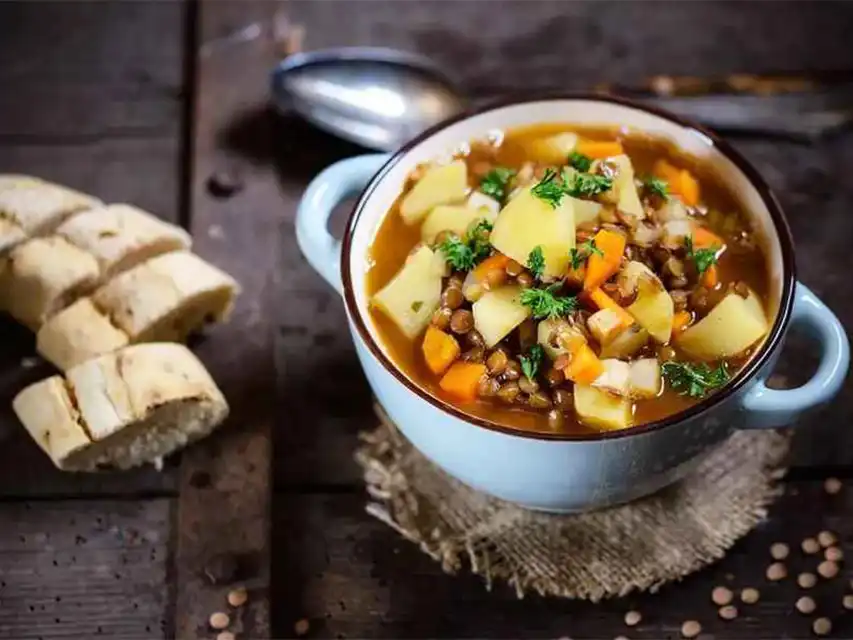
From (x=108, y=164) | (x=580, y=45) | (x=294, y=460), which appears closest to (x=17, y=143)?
(x=108, y=164)

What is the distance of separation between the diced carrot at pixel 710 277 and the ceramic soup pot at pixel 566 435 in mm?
68

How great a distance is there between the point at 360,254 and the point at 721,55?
35.0 inches

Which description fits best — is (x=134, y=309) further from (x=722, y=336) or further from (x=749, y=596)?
(x=749, y=596)

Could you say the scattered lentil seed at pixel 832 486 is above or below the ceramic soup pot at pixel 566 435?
below

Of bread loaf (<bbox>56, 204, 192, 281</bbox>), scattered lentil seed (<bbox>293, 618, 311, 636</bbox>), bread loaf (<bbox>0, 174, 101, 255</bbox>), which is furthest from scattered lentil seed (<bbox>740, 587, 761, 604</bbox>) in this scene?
bread loaf (<bbox>0, 174, 101, 255</bbox>)

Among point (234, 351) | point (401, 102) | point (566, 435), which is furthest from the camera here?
point (401, 102)

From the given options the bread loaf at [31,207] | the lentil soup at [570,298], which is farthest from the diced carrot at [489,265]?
the bread loaf at [31,207]

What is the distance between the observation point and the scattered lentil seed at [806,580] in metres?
1.51

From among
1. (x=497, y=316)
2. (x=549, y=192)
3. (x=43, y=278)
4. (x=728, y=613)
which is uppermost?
(x=549, y=192)

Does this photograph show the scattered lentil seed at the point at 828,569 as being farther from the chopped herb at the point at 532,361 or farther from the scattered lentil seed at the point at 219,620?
the scattered lentil seed at the point at 219,620

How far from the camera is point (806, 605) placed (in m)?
1.50

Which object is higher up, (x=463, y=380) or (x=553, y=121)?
(x=553, y=121)

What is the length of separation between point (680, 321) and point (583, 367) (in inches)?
6.1

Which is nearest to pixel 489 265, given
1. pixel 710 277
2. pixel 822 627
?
pixel 710 277
